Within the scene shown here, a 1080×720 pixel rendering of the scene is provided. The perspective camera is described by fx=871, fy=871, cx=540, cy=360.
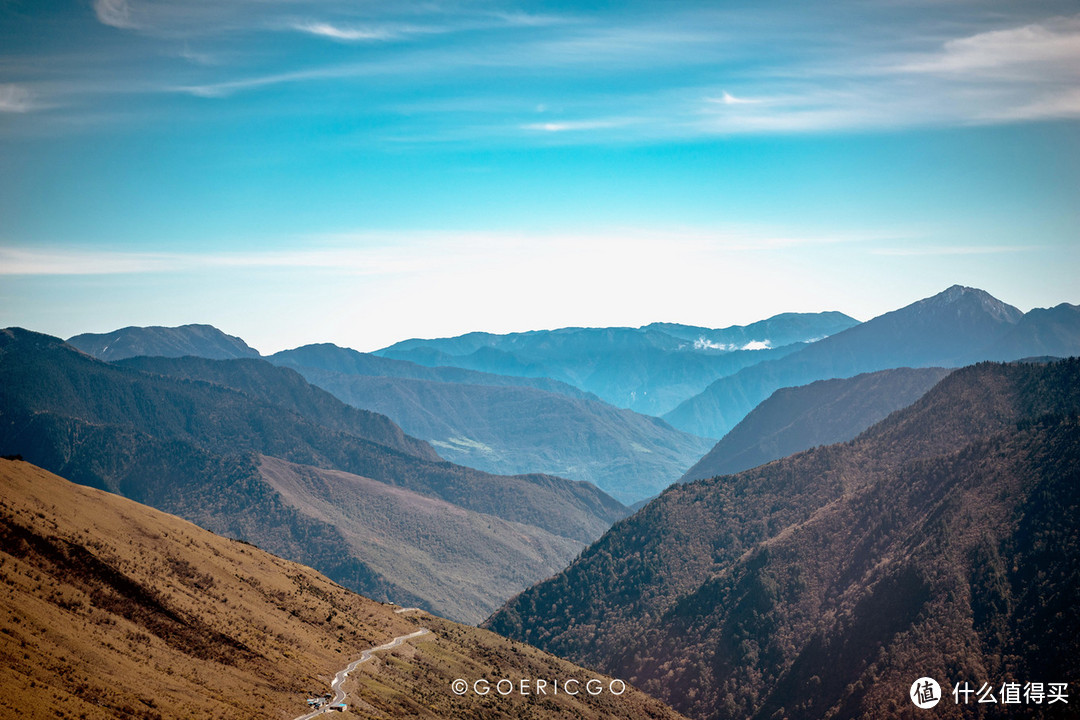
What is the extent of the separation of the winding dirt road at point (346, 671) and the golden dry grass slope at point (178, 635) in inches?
47.8

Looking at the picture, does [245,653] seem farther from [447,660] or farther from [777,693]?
[777,693]

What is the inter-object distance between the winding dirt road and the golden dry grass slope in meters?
1.21

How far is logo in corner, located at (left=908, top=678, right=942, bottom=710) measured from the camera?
147375 millimetres

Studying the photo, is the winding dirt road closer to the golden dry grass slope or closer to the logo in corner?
the golden dry grass slope

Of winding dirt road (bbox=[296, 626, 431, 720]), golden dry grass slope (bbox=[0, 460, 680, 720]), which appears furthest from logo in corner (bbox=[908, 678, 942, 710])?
winding dirt road (bbox=[296, 626, 431, 720])

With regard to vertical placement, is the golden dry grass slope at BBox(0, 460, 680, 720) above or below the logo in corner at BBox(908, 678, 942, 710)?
above

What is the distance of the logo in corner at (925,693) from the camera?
147 meters

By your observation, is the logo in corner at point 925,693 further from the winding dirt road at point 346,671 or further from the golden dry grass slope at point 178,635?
the winding dirt road at point 346,671

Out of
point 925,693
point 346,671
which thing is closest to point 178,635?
point 346,671

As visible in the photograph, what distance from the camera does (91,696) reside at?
240ft

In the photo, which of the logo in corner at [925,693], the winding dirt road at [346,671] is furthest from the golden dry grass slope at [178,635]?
the logo in corner at [925,693]

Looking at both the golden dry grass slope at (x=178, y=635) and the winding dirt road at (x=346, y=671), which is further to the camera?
the winding dirt road at (x=346, y=671)

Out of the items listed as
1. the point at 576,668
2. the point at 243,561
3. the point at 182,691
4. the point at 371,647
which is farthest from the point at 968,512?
the point at 182,691

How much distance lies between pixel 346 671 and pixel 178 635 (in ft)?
69.3
